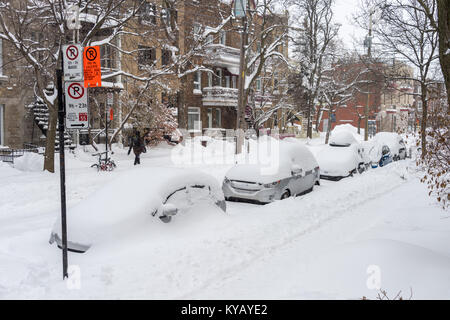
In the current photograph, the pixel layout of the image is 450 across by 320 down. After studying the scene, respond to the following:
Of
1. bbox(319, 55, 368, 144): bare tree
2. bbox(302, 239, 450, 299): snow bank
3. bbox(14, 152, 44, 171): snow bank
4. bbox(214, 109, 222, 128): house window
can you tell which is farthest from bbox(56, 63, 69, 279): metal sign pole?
bbox(319, 55, 368, 144): bare tree

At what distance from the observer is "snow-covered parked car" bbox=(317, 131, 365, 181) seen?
54.3ft

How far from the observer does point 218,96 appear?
3494 cm

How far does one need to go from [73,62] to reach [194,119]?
29.4 meters

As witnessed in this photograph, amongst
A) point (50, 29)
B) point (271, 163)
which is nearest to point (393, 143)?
point (271, 163)

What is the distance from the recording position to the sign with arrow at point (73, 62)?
6.00m

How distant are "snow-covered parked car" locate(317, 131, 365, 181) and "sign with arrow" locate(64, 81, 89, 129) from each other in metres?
12.2

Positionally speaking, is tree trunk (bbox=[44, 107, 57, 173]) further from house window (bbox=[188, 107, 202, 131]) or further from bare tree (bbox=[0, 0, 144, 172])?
house window (bbox=[188, 107, 202, 131])

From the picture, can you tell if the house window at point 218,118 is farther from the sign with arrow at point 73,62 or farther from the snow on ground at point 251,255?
the sign with arrow at point 73,62

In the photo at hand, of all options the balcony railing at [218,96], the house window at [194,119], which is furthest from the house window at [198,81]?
the house window at [194,119]

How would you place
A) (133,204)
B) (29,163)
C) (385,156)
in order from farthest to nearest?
(385,156)
(29,163)
(133,204)

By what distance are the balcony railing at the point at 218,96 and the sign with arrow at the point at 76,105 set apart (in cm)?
2918

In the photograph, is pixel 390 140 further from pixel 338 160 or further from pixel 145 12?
pixel 145 12

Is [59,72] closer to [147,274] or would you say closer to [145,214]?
[145,214]
